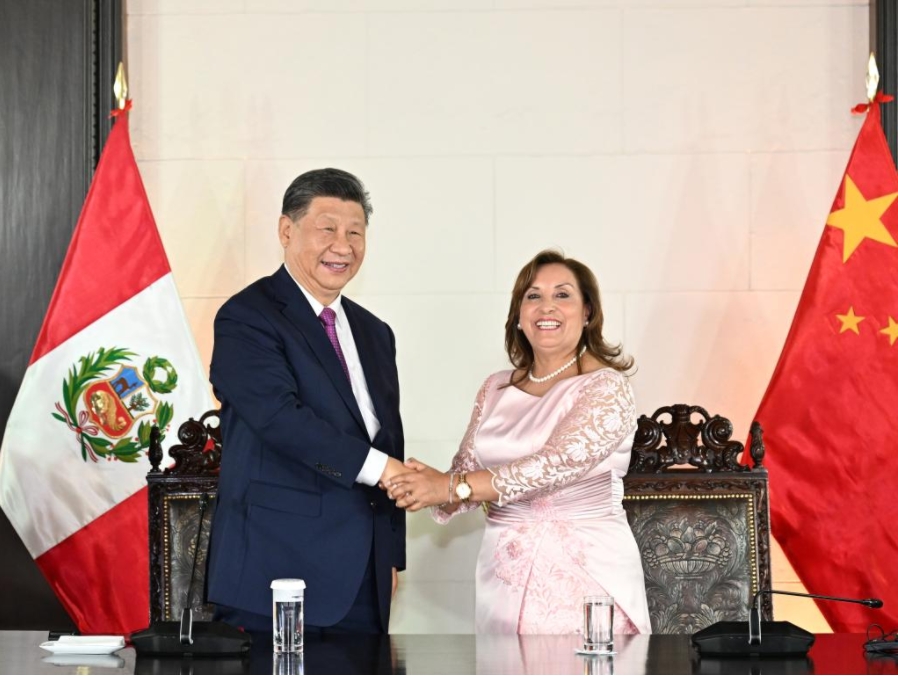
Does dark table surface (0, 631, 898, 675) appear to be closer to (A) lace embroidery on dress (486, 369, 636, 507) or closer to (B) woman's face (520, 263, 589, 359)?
(A) lace embroidery on dress (486, 369, 636, 507)

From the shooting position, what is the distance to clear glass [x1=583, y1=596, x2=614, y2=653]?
6.72 ft

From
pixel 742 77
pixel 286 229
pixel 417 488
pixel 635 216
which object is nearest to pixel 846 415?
pixel 635 216

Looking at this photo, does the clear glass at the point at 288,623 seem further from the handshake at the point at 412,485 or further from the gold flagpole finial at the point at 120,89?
the gold flagpole finial at the point at 120,89

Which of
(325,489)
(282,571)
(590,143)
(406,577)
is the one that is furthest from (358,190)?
(406,577)

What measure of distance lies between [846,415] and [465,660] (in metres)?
1.97

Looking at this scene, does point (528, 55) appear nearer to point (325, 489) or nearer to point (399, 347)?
point (399, 347)

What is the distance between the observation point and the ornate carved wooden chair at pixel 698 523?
130 inches

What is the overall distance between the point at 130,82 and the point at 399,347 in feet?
4.25

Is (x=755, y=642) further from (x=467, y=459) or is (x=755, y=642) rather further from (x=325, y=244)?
(x=325, y=244)

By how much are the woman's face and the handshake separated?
18.0 inches

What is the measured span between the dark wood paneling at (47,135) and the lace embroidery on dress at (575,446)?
1.90 meters

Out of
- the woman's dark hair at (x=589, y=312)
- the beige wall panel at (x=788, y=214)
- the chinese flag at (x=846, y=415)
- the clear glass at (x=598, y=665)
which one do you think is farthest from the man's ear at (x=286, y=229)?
the beige wall panel at (x=788, y=214)

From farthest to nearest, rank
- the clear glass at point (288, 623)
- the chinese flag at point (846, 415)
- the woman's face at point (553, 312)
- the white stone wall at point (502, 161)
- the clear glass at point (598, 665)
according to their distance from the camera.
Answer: the white stone wall at point (502, 161), the chinese flag at point (846, 415), the woman's face at point (553, 312), the clear glass at point (288, 623), the clear glass at point (598, 665)

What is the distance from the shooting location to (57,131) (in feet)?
13.0
